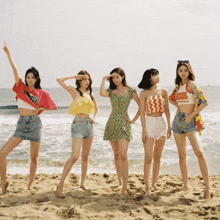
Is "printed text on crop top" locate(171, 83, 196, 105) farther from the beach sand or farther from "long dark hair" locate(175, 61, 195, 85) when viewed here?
the beach sand

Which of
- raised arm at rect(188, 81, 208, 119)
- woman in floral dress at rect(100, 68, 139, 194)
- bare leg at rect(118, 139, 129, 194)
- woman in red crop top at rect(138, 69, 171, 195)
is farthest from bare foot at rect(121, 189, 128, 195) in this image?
raised arm at rect(188, 81, 208, 119)

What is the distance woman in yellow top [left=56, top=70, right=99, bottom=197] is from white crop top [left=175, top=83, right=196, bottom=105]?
1.45 m

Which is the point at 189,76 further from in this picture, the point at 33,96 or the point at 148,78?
the point at 33,96

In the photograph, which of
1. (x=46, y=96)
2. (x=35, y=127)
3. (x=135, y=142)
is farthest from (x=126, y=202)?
(x=135, y=142)

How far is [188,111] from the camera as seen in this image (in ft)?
14.7

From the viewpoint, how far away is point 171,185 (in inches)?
213

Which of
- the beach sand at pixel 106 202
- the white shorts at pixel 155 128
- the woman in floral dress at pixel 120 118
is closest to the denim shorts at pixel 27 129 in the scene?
the beach sand at pixel 106 202

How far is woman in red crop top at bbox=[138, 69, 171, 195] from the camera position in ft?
→ 14.7

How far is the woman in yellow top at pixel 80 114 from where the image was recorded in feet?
14.4

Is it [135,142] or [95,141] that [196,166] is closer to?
[135,142]

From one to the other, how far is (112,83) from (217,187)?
279cm

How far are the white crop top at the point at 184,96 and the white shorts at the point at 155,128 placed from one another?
0.45 meters

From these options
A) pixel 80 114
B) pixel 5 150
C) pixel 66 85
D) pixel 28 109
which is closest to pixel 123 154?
pixel 80 114

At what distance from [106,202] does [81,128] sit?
4.07 ft
